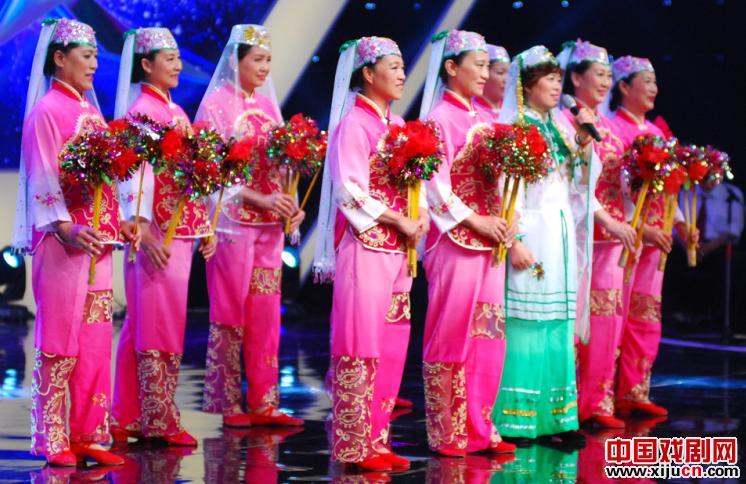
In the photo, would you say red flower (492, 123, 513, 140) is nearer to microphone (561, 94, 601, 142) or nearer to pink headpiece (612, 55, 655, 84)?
microphone (561, 94, 601, 142)

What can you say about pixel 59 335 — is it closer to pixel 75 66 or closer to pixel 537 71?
pixel 75 66

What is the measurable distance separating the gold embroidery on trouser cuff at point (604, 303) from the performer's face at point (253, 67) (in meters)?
1.93

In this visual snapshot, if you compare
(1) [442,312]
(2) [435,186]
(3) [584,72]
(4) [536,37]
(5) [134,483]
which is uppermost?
(4) [536,37]

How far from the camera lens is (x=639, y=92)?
675 centimetres

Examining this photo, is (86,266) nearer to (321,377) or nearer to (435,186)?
(435,186)

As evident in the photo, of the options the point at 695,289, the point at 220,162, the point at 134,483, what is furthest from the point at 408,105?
the point at 134,483

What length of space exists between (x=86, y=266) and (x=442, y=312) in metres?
1.40

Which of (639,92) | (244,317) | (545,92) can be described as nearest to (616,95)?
(639,92)

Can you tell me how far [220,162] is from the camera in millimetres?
5297

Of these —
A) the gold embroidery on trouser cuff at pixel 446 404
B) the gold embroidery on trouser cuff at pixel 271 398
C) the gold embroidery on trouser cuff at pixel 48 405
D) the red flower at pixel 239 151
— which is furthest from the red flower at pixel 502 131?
the gold embroidery on trouser cuff at pixel 48 405

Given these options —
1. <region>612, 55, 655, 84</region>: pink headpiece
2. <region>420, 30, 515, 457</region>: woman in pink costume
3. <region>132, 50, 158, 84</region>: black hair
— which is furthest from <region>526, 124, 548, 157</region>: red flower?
<region>612, 55, 655, 84</region>: pink headpiece

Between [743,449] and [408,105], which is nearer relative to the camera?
[743,449]

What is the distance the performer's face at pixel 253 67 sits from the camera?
19.7ft

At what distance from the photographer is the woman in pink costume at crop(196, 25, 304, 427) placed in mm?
5941
